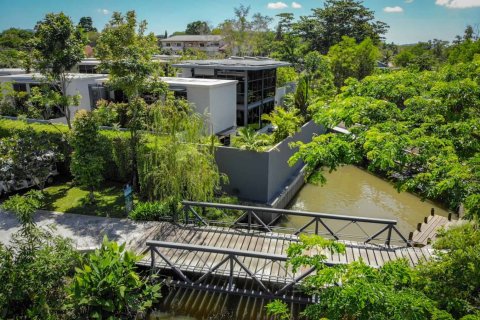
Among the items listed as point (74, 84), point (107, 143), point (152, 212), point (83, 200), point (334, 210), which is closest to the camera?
point (152, 212)

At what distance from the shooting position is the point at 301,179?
19.4 meters

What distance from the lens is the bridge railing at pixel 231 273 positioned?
29.3 feet

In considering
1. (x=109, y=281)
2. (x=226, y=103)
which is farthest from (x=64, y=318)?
(x=226, y=103)

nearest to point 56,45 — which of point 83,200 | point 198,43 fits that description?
point 83,200

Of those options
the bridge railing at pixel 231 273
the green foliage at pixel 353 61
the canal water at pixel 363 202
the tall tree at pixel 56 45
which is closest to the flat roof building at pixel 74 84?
the tall tree at pixel 56 45

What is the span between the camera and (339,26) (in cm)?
5500

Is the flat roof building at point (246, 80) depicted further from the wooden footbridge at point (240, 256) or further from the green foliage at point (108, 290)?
→ the green foliage at point (108, 290)

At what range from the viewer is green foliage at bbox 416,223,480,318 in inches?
185

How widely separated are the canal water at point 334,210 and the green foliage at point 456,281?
5332 millimetres

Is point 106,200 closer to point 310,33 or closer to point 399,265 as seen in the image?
point 399,265

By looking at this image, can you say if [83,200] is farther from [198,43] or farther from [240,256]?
[198,43]

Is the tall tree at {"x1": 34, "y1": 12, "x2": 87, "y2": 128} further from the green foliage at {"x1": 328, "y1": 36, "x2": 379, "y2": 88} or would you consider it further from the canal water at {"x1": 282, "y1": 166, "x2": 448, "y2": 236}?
→ the green foliage at {"x1": 328, "y1": 36, "x2": 379, "y2": 88}

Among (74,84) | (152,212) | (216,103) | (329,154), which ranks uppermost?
(74,84)

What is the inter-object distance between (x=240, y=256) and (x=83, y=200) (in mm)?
8325
